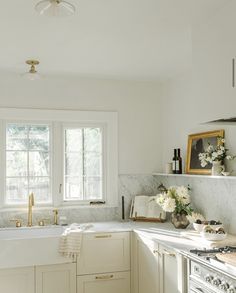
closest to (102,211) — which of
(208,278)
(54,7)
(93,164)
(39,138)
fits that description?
(93,164)

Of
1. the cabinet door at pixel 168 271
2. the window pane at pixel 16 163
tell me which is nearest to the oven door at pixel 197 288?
the cabinet door at pixel 168 271

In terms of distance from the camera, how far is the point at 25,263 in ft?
10.5

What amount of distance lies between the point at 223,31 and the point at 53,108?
2.17 metres

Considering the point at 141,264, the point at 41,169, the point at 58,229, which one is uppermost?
the point at 41,169

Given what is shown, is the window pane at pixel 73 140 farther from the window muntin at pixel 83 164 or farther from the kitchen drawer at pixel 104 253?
the kitchen drawer at pixel 104 253

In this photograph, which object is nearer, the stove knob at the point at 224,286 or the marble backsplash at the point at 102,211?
the stove knob at the point at 224,286

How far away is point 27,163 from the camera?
12.9 feet

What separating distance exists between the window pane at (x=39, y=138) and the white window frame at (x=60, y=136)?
73 mm

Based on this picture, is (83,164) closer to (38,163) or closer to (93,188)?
(93,188)

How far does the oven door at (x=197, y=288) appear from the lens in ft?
7.25

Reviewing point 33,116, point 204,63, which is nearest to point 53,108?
point 33,116

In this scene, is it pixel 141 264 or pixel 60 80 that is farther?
pixel 60 80

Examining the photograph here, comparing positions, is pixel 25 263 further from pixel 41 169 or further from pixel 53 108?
pixel 53 108

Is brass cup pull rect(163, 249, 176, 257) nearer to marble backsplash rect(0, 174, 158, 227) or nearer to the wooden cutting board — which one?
the wooden cutting board
